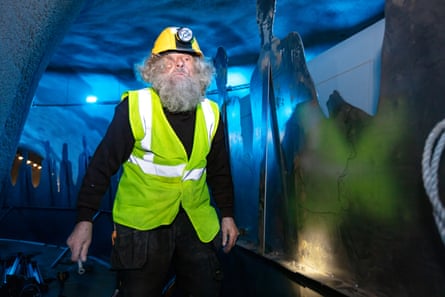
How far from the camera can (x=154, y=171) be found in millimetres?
1647

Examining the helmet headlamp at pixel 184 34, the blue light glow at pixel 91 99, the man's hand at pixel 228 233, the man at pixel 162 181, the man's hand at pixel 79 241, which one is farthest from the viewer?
the blue light glow at pixel 91 99

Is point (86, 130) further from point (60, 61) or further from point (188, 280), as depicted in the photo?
point (188, 280)

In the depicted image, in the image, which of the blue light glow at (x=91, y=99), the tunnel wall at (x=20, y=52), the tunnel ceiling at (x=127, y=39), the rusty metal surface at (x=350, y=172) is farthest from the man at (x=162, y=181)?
the blue light glow at (x=91, y=99)

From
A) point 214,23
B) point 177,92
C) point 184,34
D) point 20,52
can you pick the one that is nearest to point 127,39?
point 214,23

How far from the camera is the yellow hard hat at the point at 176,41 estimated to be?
175 centimetres

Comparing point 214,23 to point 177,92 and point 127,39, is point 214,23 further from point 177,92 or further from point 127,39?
point 177,92

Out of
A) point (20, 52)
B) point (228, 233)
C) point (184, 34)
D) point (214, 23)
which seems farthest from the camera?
point (214, 23)

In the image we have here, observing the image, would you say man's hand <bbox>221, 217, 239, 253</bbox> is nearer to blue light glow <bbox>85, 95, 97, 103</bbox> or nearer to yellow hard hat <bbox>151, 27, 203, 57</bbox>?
yellow hard hat <bbox>151, 27, 203, 57</bbox>

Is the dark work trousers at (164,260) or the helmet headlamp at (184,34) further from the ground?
the helmet headlamp at (184,34)

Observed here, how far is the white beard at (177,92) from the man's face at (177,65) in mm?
22

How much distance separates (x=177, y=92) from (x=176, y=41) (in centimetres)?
26

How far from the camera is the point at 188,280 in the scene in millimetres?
1742

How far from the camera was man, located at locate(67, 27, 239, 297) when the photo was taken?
1607 mm

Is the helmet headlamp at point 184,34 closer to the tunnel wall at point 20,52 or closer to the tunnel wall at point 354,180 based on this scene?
the tunnel wall at point 354,180
